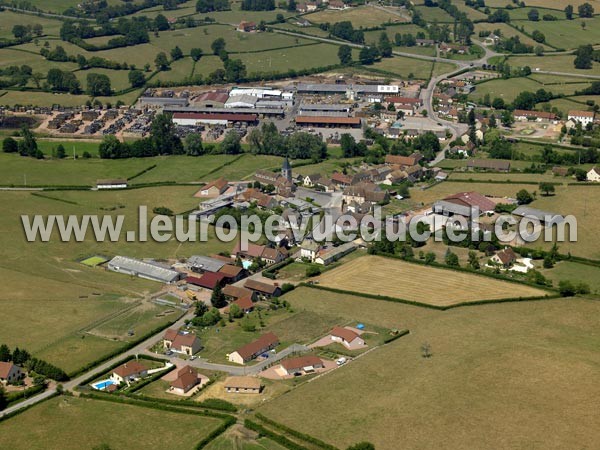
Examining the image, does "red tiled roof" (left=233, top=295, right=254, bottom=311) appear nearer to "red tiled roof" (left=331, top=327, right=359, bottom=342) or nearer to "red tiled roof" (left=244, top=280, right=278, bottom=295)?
"red tiled roof" (left=244, top=280, right=278, bottom=295)

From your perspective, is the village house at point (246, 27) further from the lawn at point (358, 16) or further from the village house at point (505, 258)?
the village house at point (505, 258)

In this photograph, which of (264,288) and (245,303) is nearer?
(245,303)

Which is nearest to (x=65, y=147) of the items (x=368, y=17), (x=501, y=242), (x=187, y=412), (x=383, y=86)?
(x=383, y=86)

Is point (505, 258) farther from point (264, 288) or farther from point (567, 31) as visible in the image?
point (567, 31)

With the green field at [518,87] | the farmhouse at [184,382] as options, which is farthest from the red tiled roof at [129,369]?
the green field at [518,87]

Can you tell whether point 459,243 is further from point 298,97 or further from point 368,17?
point 368,17

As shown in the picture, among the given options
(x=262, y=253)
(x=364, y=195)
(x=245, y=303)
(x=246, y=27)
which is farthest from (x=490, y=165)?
A: (x=246, y=27)
